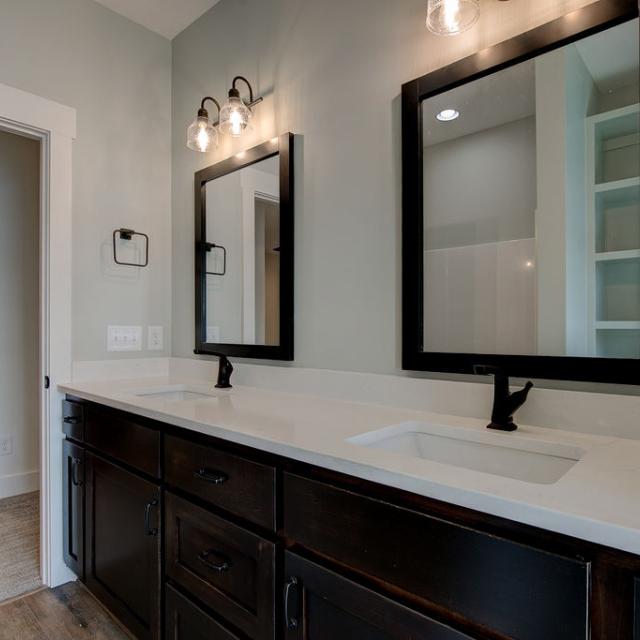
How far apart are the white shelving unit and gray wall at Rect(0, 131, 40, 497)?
328 cm

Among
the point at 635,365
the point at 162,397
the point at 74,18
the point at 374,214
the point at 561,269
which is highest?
the point at 74,18

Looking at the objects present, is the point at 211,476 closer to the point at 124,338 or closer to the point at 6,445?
the point at 124,338

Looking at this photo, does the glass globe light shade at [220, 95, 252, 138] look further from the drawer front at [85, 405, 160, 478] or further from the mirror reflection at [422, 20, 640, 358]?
the drawer front at [85, 405, 160, 478]

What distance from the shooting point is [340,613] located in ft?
2.91

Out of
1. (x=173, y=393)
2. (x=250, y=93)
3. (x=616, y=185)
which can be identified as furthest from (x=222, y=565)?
(x=250, y=93)

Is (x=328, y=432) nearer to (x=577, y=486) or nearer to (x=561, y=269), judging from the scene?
(x=577, y=486)

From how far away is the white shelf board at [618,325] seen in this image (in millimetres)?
1019

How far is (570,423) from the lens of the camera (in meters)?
1.10

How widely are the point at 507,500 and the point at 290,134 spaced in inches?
60.5

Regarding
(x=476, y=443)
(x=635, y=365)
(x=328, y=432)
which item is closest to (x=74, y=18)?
(x=328, y=432)

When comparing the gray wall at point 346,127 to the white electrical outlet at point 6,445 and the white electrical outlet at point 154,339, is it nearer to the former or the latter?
the white electrical outlet at point 154,339

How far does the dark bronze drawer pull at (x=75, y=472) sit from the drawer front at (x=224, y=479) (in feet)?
2.46

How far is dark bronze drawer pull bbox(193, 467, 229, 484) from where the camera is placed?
1.16 metres

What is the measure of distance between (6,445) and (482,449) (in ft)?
10.2
